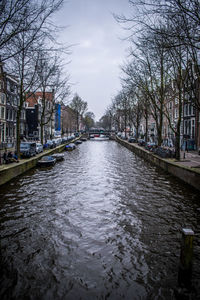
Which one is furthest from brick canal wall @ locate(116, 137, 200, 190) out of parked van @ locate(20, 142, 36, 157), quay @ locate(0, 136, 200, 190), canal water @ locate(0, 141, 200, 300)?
parked van @ locate(20, 142, 36, 157)

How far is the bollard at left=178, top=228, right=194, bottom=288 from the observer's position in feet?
19.0

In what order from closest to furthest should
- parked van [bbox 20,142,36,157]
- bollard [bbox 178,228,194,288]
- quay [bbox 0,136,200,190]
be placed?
bollard [bbox 178,228,194,288] → quay [bbox 0,136,200,190] → parked van [bbox 20,142,36,157]

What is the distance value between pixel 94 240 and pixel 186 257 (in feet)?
13.2

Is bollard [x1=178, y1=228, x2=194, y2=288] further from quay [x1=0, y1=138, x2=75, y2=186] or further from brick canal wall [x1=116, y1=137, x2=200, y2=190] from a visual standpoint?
quay [x1=0, y1=138, x2=75, y2=186]

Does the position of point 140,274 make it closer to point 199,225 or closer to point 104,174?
point 199,225

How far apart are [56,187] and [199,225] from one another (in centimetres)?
986

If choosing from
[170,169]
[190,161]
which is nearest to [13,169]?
[170,169]

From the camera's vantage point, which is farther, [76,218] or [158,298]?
[76,218]

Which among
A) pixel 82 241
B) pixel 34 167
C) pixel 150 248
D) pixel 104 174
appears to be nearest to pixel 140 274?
pixel 150 248

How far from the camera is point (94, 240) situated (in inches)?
358

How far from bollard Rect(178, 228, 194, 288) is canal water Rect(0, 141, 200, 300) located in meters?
0.31

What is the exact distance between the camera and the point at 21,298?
5945 mm

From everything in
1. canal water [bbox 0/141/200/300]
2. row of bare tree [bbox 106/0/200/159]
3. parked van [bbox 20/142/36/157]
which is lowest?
canal water [bbox 0/141/200/300]

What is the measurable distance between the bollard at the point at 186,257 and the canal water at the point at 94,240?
0.31 meters
